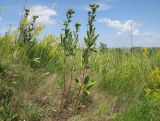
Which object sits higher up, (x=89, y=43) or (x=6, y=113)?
(x=89, y=43)

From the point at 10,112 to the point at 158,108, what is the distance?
209 centimetres

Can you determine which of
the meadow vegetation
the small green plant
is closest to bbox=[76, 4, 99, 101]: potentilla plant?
the meadow vegetation

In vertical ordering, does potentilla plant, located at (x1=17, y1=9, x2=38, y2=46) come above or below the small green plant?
above

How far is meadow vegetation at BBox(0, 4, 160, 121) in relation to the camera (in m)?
4.93

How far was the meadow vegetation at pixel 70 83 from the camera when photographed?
16.2 feet

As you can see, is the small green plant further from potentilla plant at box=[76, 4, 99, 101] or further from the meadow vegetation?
potentilla plant at box=[76, 4, 99, 101]

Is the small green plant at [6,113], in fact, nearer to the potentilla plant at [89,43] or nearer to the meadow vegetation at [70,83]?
the meadow vegetation at [70,83]

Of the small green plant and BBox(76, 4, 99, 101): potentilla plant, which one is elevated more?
BBox(76, 4, 99, 101): potentilla plant

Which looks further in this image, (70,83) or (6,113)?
(70,83)

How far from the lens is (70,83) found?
542 cm

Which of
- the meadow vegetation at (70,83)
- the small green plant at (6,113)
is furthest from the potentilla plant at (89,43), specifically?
the small green plant at (6,113)

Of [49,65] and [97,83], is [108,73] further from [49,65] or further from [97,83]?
[49,65]

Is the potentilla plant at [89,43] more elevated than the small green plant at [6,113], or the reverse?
the potentilla plant at [89,43]

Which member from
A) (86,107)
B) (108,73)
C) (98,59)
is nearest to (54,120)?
(86,107)
